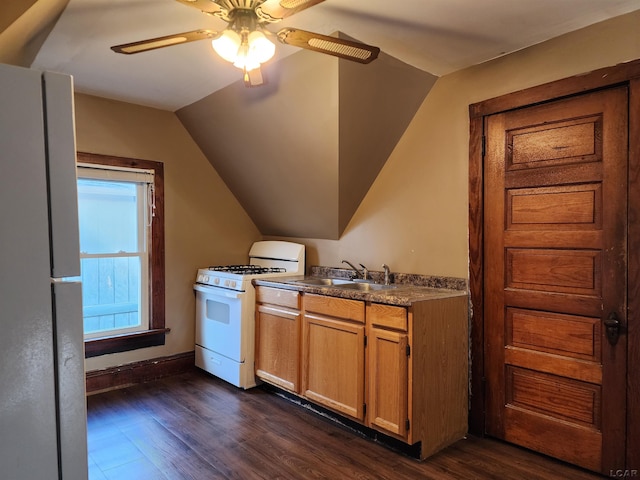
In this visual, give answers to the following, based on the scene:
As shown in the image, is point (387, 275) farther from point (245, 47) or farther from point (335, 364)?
point (245, 47)

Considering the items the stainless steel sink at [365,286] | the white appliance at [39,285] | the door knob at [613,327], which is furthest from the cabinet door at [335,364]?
the white appliance at [39,285]

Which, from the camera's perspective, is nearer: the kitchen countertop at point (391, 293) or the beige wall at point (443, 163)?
the beige wall at point (443, 163)

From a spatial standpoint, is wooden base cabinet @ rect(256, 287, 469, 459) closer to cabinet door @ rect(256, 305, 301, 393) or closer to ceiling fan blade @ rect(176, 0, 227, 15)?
cabinet door @ rect(256, 305, 301, 393)

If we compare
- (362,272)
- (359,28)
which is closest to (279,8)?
(359,28)

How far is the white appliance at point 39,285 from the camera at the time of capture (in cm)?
89

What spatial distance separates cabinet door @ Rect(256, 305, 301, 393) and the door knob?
183 centimetres

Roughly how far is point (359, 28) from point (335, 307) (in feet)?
5.30

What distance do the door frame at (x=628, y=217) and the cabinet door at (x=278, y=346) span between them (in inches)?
46.8

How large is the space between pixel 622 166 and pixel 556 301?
0.76 metres

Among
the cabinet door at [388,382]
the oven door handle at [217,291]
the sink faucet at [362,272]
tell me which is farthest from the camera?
the oven door handle at [217,291]

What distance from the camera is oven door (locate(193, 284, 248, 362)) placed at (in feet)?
11.2

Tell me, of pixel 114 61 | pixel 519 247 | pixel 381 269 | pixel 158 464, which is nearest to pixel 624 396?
pixel 519 247

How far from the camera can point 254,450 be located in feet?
8.21

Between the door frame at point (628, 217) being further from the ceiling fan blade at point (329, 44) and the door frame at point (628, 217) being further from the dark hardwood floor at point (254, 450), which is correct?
the ceiling fan blade at point (329, 44)
